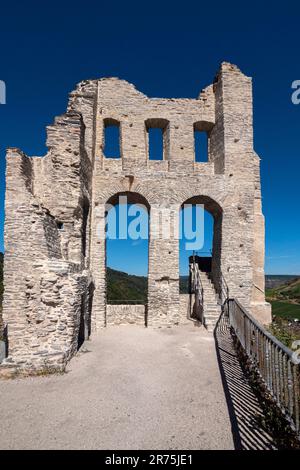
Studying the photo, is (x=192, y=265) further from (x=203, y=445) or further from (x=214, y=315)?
(x=203, y=445)

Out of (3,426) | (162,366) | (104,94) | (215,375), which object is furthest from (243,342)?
(104,94)

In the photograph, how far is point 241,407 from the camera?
511cm

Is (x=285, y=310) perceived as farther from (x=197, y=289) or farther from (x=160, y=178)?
(x=160, y=178)

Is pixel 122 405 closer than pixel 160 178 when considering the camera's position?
Yes

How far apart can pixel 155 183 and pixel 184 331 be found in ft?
19.4

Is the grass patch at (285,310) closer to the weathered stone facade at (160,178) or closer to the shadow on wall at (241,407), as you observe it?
the weathered stone facade at (160,178)

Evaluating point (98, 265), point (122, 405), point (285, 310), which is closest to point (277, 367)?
point (122, 405)

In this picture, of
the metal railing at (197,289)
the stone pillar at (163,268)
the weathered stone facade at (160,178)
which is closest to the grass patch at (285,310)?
the metal railing at (197,289)

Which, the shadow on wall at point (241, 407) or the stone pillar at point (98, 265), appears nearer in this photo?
the shadow on wall at point (241, 407)

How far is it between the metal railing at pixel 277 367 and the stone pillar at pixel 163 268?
18.9 feet

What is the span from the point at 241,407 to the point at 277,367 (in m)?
1.03

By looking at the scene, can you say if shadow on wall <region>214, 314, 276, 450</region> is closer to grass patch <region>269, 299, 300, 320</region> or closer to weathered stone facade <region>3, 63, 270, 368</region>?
weathered stone facade <region>3, 63, 270, 368</region>

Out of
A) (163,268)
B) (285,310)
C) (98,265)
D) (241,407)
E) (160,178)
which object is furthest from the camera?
(285,310)

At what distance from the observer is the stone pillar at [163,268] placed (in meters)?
12.4
